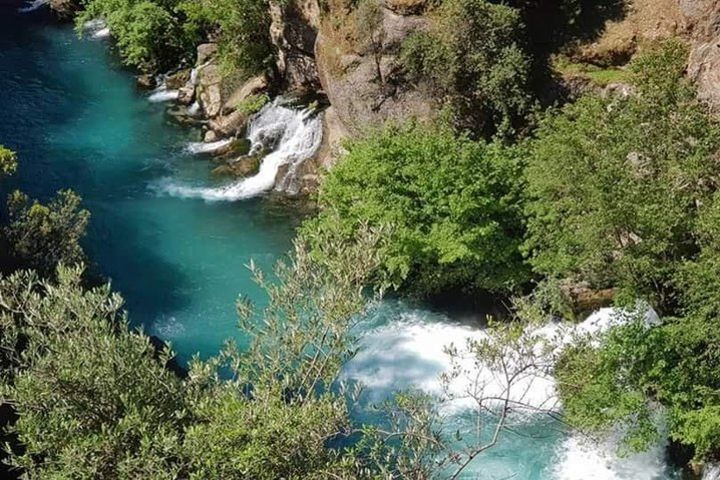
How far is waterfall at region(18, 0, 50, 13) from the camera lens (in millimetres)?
65750

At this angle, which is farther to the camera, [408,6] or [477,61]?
[408,6]

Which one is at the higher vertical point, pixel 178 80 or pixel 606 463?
pixel 178 80

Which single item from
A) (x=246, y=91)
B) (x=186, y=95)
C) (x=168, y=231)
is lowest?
(x=168, y=231)

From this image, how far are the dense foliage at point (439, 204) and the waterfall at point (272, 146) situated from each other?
11.1 m

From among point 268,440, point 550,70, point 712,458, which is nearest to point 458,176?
point 550,70

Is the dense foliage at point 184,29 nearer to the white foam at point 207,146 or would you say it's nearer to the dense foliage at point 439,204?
the white foam at point 207,146

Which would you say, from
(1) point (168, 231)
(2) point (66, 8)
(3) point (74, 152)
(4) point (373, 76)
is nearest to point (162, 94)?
(3) point (74, 152)

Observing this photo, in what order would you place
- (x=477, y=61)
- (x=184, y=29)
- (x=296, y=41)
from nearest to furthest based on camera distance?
(x=477, y=61), (x=296, y=41), (x=184, y=29)

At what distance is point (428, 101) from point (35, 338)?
21056 mm

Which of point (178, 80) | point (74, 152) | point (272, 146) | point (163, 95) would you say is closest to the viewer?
point (272, 146)

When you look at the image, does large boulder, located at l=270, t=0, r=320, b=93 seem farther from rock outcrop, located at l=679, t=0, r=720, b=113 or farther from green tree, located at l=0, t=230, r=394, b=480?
green tree, located at l=0, t=230, r=394, b=480

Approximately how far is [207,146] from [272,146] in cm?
415

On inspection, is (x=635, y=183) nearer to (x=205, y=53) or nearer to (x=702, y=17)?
(x=702, y=17)

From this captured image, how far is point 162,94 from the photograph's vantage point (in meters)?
51.0
